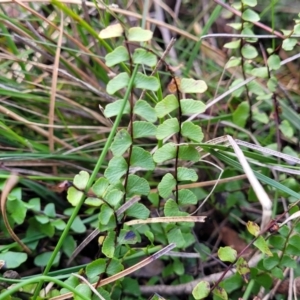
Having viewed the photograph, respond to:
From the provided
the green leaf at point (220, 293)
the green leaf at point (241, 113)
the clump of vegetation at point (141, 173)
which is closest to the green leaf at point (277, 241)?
the clump of vegetation at point (141, 173)

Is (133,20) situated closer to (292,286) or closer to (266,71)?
(266,71)

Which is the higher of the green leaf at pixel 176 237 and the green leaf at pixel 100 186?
the green leaf at pixel 100 186

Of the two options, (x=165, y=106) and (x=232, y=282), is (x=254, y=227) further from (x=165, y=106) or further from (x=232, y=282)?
(x=165, y=106)

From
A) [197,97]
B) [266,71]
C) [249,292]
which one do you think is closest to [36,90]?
[197,97]

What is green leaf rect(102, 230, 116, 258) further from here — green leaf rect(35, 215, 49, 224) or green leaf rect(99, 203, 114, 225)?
green leaf rect(35, 215, 49, 224)

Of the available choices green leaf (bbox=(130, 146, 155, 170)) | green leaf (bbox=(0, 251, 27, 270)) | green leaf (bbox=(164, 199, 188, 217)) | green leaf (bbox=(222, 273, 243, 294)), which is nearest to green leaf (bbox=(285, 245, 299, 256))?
green leaf (bbox=(222, 273, 243, 294))

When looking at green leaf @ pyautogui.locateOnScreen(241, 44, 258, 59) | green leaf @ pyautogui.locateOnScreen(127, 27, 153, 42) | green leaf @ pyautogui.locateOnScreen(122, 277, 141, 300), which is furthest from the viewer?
green leaf @ pyautogui.locateOnScreen(241, 44, 258, 59)

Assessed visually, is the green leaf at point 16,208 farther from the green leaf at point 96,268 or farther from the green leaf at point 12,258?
the green leaf at point 96,268
